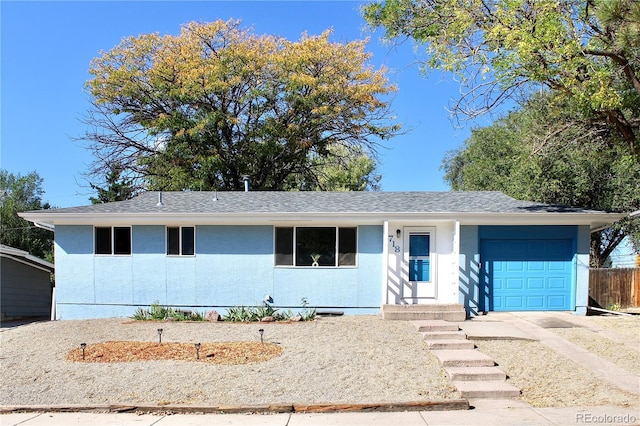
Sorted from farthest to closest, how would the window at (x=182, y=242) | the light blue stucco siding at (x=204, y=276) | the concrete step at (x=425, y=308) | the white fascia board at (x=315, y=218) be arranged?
1. the window at (x=182, y=242)
2. the light blue stucco siding at (x=204, y=276)
3. the white fascia board at (x=315, y=218)
4. the concrete step at (x=425, y=308)

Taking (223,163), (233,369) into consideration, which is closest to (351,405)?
(233,369)

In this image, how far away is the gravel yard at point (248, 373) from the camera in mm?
6059

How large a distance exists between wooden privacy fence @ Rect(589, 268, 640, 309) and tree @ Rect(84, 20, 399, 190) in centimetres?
1061

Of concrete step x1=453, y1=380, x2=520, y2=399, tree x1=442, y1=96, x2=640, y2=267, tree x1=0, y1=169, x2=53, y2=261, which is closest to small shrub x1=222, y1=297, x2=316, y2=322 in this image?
concrete step x1=453, y1=380, x2=520, y2=399

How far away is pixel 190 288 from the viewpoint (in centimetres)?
1189

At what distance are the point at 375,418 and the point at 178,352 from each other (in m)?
4.16

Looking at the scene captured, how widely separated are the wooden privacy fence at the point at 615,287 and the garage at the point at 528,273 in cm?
488

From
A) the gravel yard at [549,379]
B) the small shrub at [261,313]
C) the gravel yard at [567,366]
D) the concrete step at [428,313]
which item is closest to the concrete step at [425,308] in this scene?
the concrete step at [428,313]

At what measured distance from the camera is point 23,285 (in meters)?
15.5

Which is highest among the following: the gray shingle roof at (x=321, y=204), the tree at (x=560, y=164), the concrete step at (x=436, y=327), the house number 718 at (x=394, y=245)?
the tree at (x=560, y=164)

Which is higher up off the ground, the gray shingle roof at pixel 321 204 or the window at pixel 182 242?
the gray shingle roof at pixel 321 204

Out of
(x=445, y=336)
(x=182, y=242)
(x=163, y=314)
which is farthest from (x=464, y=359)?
(x=182, y=242)

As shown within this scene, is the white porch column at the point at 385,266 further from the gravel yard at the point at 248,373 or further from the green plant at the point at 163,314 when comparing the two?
the green plant at the point at 163,314

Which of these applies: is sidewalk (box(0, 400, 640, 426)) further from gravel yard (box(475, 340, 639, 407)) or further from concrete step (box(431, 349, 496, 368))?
concrete step (box(431, 349, 496, 368))
